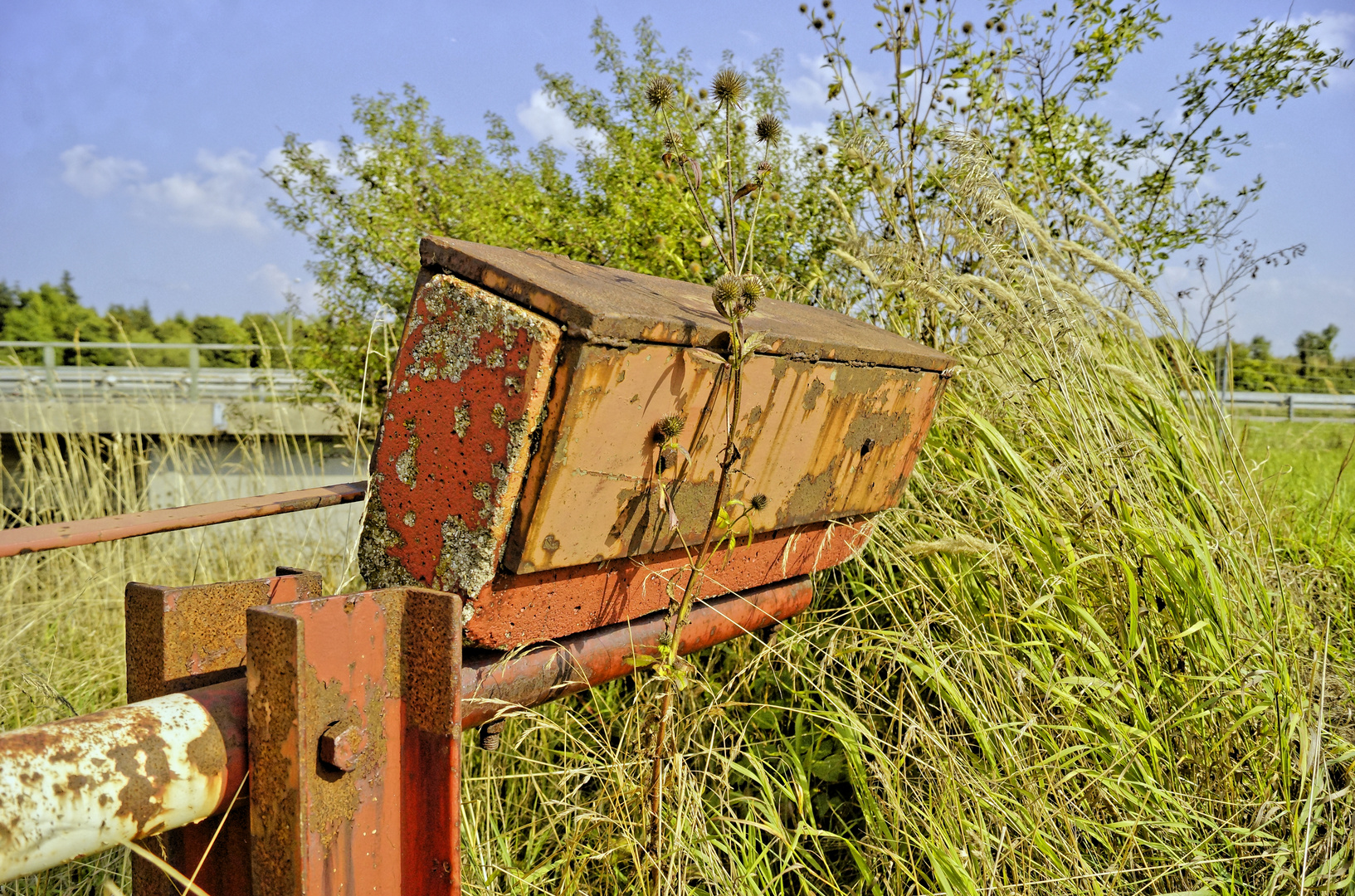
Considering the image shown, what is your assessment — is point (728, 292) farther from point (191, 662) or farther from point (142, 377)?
point (142, 377)

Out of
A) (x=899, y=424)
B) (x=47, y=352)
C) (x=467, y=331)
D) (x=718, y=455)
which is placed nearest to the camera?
(x=467, y=331)

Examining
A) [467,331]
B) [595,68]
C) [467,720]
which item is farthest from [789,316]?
[595,68]

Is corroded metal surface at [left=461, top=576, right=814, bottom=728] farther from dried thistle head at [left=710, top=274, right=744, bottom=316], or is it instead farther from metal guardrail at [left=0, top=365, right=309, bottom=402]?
metal guardrail at [left=0, top=365, right=309, bottom=402]

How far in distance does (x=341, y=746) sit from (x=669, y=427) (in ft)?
2.16

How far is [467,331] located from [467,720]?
58cm

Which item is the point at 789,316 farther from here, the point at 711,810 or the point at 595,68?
the point at 595,68

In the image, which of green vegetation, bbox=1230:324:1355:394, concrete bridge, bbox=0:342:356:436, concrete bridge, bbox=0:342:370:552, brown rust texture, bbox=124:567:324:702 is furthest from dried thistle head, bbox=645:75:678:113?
green vegetation, bbox=1230:324:1355:394

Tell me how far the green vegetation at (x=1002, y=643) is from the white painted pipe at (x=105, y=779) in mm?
803

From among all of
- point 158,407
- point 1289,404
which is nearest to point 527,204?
point 158,407

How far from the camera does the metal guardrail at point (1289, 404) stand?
12.4 ft

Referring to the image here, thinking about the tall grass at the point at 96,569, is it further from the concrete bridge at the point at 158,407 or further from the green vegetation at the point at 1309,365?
the green vegetation at the point at 1309,365

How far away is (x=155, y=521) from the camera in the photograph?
44.0 inches

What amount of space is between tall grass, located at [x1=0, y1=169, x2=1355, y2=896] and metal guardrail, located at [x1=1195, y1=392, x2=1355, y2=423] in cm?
74

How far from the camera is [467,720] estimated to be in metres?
1.26
